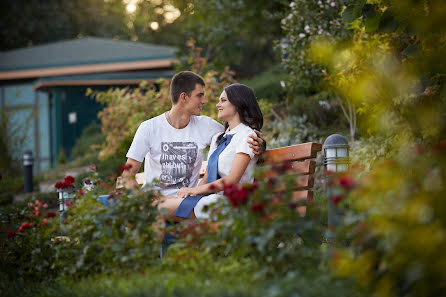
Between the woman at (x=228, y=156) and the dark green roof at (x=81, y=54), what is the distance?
12.8m

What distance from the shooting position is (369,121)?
324 inches

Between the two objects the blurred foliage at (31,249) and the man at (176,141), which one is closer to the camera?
the blurred foliage at (31,249)

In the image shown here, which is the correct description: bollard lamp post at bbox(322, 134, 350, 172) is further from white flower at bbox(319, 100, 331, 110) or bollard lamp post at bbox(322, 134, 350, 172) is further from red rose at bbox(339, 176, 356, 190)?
white flower at bbox(319, 100, 331, 110)

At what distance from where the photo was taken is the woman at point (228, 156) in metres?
4.14

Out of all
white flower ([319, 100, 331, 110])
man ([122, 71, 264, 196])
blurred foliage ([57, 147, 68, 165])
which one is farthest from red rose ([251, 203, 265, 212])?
blurred foliage ([57, 147, 68, 165])

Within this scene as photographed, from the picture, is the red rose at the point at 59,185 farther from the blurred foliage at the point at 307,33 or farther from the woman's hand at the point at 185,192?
the blurred foliage at the point at 307,33

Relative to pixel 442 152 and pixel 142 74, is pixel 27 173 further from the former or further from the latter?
pixel 442 152

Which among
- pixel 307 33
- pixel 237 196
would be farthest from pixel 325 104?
pixel 237 196

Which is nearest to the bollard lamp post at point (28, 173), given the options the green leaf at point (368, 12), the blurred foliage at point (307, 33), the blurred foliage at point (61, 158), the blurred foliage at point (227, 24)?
the blurred foliage at point (61, 158)

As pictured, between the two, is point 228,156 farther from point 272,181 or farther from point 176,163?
point 272,181

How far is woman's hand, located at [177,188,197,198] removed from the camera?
4.23 meters

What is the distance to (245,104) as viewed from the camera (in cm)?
446

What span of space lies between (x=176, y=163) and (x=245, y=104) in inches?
28.9

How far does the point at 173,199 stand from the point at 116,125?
6.69m
